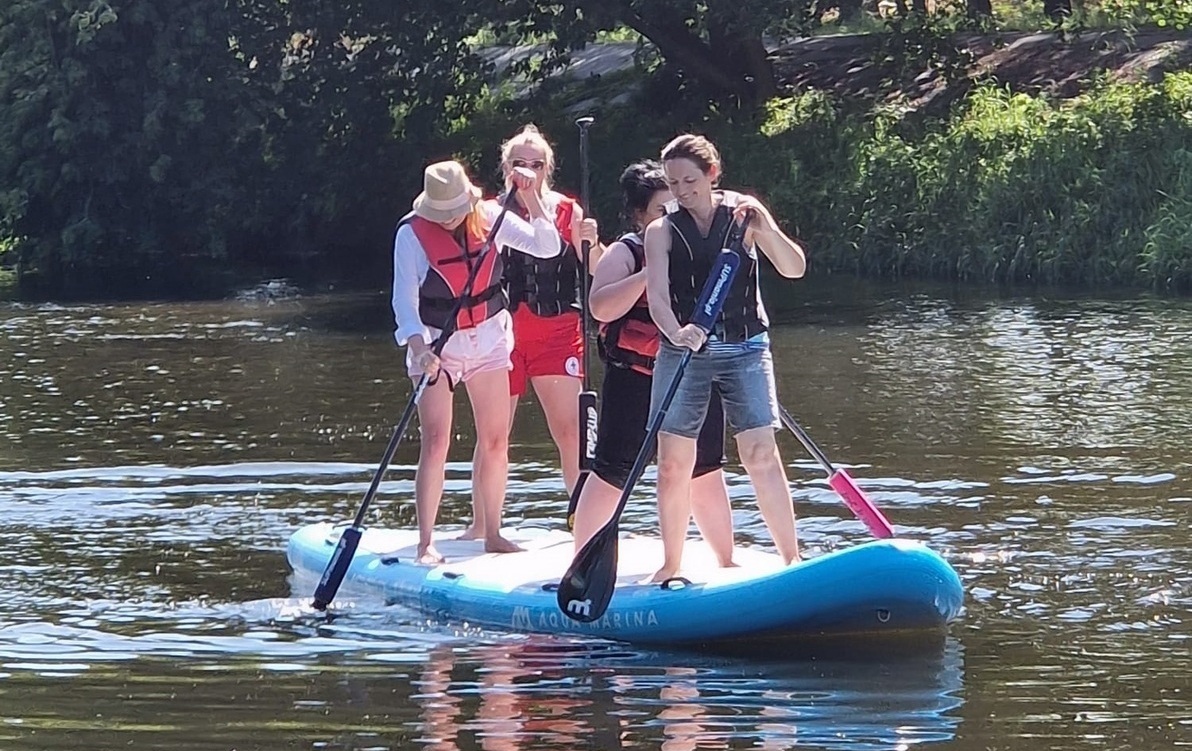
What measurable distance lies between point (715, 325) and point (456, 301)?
1375 millimetres

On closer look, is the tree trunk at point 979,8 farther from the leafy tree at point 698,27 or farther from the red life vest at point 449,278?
the red life vest at point 449,278

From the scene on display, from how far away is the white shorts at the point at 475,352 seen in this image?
313 inches

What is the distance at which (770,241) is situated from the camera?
6801 mm

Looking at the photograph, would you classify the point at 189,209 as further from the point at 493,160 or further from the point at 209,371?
the point at 209,371

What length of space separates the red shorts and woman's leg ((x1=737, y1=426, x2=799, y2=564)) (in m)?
1.39

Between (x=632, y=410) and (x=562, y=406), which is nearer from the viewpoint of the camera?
(x=632, y=410)

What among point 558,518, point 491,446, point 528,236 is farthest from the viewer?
point 558,518

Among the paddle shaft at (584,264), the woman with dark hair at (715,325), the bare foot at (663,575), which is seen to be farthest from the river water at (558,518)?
the paddle shaft at (584,264)

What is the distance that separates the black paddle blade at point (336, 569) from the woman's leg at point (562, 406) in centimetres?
90

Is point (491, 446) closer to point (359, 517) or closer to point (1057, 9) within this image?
point (359, 517)

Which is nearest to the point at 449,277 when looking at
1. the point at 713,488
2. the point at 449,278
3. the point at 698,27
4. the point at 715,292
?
the point at 449,278

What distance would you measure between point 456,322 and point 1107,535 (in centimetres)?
301

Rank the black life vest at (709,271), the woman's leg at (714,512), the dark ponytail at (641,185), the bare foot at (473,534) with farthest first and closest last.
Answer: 1. the bare foot at (473,534)
2. the woman's leg at (714,512)
3. the dark ponytail at (641,185)
4. the black life vest at (709,271)

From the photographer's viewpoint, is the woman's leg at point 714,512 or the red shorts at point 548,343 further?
the red shorts at point 548,343
